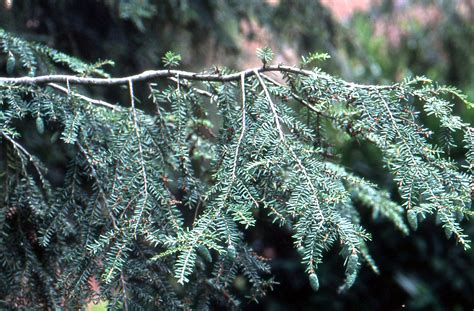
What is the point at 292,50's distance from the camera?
4.09 metres

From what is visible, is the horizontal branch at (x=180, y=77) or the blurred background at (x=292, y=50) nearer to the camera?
the horizontal branch at (x=180, y=77)

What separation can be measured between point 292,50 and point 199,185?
→ 2.45 m

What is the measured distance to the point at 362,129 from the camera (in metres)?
1.80

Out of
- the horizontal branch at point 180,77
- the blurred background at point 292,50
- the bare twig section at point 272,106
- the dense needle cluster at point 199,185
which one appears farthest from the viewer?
the blurred background at point 292,50

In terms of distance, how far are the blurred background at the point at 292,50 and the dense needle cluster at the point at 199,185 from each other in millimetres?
1213

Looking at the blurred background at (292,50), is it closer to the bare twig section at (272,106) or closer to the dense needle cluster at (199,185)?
the dense needle cluster at (199,185)

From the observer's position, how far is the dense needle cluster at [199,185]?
157 cm

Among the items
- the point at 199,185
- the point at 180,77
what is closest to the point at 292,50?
the point at 180,77

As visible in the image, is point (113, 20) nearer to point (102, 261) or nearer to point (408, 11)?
point (102, 261)

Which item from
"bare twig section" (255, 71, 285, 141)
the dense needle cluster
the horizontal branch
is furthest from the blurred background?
"bare twig section" (255, 71, 285, 141)

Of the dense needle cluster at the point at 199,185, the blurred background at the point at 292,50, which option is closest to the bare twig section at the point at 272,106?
the dense needle cluster at the point at 199,185

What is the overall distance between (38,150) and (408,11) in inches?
135

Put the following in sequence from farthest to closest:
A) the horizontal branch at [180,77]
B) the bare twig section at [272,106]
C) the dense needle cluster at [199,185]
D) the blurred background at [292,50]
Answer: the blurred background at [292,50] → the horizontal branch at [180,77] → the bare twig section at [272,106] → the dense needle cluster at [199,185]

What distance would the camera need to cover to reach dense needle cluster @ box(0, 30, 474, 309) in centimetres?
157
